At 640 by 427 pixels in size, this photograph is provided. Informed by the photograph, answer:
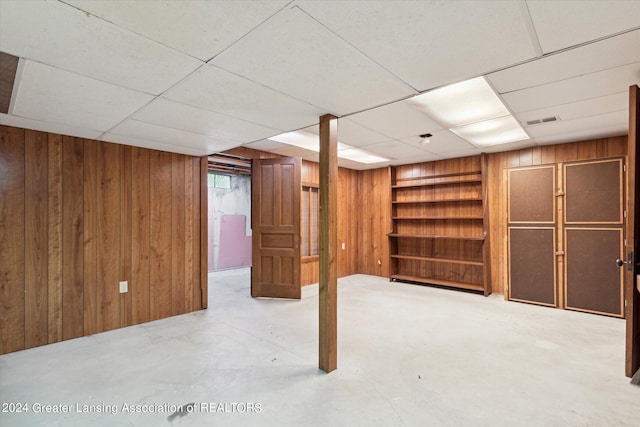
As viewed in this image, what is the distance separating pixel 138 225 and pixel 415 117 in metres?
3.39

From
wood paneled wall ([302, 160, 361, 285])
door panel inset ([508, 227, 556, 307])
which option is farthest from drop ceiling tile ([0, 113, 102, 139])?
door panel inset ([508, 227, 556, 307])

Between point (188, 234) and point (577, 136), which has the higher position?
point (577, 136)

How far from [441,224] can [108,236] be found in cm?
505

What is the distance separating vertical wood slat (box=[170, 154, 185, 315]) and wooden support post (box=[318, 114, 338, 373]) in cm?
230

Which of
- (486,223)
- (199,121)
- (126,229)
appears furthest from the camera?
(486,223)

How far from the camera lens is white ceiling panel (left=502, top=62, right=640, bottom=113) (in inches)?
84.4

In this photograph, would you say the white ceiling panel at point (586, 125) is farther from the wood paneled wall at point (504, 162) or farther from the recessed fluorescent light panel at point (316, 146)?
the recessed fluorescent light panel at point (316, 146)

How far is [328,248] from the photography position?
8.30 feet

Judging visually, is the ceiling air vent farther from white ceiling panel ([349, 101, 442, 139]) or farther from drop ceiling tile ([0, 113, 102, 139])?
drop ceiling tile ([0, 113, 102, 139])

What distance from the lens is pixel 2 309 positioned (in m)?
2.78

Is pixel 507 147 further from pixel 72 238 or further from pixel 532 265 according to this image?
pixel 72 238

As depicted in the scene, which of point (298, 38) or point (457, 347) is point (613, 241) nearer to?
point (457, 347)

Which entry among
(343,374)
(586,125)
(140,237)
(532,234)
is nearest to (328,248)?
(343,374)

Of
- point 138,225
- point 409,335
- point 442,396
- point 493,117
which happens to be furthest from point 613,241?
point 138,225
